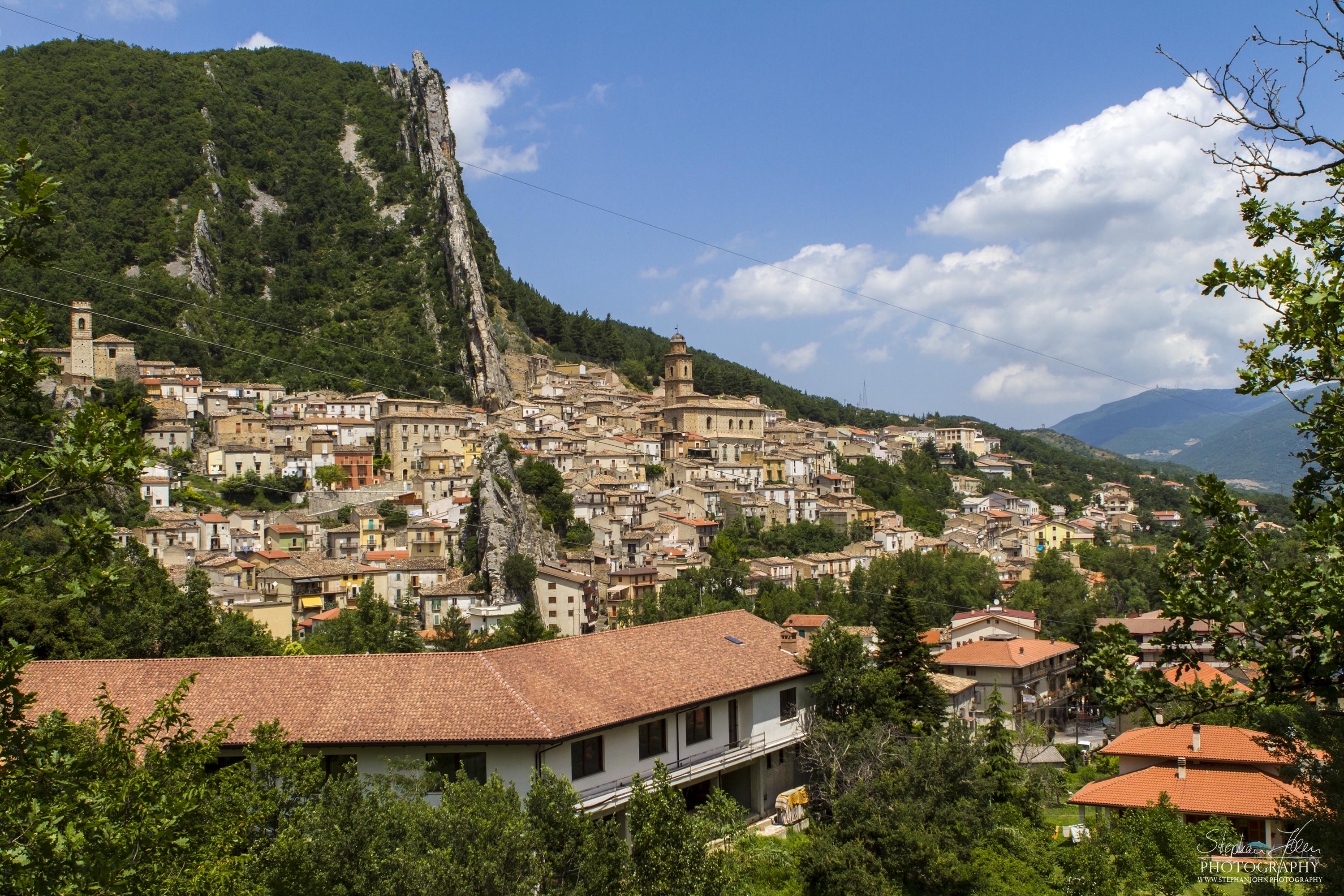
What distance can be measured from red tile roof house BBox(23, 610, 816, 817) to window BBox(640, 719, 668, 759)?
25 mm

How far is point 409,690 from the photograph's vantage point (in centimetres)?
1580

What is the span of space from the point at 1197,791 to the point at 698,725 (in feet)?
34.4

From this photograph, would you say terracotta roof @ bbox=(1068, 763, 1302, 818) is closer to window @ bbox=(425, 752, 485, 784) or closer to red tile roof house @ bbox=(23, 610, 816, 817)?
red tile roof house @ bbox=(23, 610, 816, 817)

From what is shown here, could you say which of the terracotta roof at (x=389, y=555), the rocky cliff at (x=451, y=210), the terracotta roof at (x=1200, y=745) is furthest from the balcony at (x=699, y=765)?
the rocky cliff at (x=451, y=210)

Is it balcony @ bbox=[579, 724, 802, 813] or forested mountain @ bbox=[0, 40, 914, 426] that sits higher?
forested mountain @ bbox=[0, 40, 914, 426]

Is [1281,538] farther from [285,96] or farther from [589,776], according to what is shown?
[285,96]

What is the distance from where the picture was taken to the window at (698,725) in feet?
60.2

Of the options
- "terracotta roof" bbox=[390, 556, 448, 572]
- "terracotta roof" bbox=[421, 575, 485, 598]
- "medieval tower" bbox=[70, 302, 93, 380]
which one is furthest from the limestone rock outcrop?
"terracotta roof" bbox=[421, 575, 485, 598]

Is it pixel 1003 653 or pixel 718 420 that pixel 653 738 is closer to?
pixel 1003 653

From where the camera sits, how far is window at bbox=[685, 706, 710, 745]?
18344 mm

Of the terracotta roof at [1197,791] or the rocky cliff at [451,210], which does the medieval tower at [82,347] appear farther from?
the terracotta roof at [1197,791]

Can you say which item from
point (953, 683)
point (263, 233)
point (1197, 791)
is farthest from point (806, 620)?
point (263, 233)

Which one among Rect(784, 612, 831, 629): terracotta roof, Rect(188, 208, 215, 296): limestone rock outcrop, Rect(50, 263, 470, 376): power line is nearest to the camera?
Rect(784, 612, 831, 629): terracotta roof

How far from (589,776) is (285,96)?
504ft
